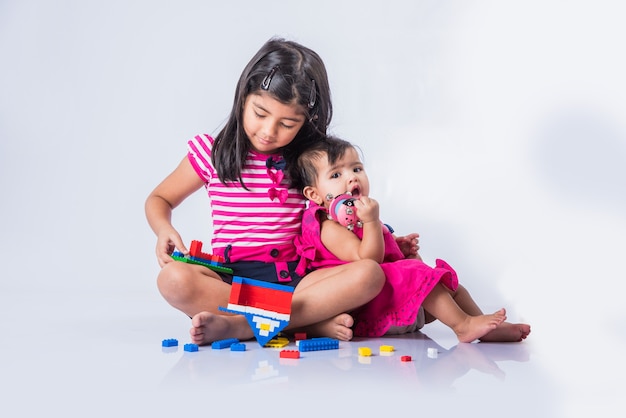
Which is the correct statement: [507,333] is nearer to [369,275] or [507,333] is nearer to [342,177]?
[369,275]

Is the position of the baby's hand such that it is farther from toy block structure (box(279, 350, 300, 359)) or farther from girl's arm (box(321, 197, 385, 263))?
toy block structure (box(279, 350, 300, 359))

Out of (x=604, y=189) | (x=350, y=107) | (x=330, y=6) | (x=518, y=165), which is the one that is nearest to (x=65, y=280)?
(x=350, y=107)

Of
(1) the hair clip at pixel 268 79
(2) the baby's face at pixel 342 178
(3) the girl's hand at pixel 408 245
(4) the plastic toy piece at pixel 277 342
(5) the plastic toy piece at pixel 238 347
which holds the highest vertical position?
(1) the hair clip at pixel 268 79

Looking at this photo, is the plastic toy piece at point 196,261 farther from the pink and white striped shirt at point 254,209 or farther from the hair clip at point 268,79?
the hair clip at point 268,79

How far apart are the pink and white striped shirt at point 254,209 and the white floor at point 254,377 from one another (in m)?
0.28

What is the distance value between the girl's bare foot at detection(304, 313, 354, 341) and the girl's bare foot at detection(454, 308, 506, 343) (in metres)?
0.25

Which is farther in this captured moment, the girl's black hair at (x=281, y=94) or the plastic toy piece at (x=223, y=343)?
the girl's black hair at (x=281, y=94)

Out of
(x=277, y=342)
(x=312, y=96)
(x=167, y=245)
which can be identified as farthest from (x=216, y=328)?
(x=312, y=96)

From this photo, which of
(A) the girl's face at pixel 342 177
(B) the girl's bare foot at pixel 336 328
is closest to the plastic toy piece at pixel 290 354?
(B) the girl's bare foot at pixel 336 328

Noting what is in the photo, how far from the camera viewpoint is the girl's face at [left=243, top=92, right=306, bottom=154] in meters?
1.97

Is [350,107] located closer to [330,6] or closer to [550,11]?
[330,6]

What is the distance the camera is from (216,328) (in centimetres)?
181

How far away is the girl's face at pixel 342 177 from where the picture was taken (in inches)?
79.8

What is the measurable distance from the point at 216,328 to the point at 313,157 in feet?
1.72
